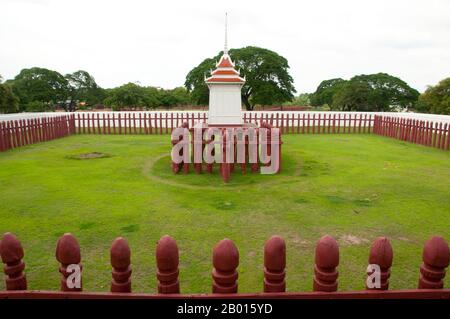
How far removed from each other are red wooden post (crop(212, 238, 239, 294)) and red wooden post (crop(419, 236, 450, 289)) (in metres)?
1.36

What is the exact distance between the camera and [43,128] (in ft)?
54.3

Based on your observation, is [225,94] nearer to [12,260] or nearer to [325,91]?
[12,260]

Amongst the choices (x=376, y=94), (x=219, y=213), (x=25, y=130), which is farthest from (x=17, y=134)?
(x=376, y=94)

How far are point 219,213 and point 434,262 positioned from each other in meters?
3.93

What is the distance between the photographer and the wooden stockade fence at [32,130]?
13.6 m

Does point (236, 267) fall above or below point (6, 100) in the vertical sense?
below

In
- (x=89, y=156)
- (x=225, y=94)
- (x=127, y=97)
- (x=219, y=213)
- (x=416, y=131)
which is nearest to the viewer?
(x=219, y=213)

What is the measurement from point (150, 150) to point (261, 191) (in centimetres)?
693

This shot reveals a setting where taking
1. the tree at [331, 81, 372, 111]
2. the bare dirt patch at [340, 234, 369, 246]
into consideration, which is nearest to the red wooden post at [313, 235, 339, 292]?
the bare dirt patch at [340, 234, 369, 246]

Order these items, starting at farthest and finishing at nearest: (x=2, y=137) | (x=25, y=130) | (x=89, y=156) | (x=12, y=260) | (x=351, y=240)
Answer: (x=25, y=130) < (x=2, y=137) < (x=89, y=156) < (x=351, y=240) < (x=12, y=260)

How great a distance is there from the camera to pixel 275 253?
7.73 ft

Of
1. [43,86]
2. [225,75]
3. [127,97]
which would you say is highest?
[43,86]

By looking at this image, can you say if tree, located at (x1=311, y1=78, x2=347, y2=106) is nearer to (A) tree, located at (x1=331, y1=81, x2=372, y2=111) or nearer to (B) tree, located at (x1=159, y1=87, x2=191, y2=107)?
(A) tree, located at (x1=331, y1=81, x2=372, y2=111)
